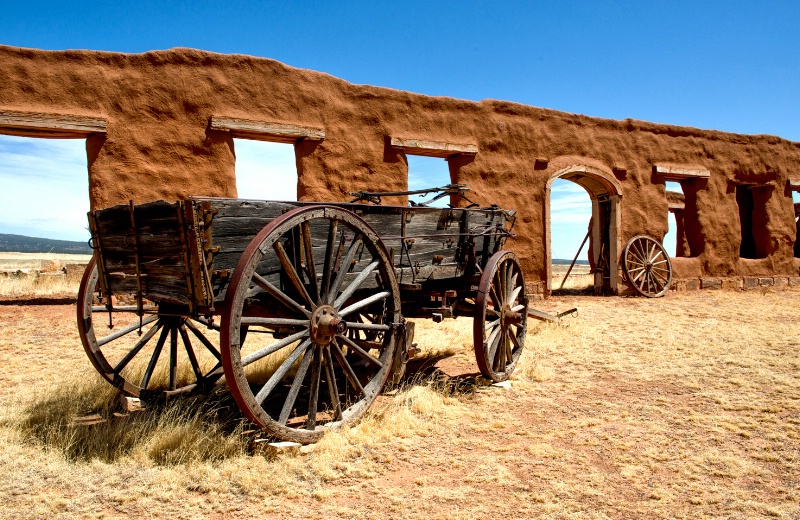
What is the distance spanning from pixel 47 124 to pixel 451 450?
22.8ft

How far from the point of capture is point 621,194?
11.8 m

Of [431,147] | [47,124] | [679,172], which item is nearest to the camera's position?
[47,124]

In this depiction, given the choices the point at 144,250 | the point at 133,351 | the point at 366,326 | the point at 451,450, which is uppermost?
the point at 144,250

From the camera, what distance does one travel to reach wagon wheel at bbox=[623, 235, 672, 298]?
461 inches

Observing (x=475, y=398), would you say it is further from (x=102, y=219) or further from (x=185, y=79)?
(x=185, y=79)

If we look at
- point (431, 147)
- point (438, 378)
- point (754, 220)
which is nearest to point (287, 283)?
point (438, 378)

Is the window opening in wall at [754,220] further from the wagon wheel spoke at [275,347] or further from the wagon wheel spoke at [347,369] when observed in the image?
the wagon wheel spoke at [275,347]

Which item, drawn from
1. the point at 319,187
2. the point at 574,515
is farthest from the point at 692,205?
the point at 574,515

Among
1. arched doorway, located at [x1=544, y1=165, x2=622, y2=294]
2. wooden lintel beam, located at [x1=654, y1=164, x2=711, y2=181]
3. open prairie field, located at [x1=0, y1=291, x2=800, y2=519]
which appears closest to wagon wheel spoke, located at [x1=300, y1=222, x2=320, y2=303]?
open prairie field, located at [x1=0, y1=291, x2=800, y2=519]

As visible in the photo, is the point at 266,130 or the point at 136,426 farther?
the point at 266,130

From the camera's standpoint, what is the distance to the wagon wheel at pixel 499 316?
4.71 metres

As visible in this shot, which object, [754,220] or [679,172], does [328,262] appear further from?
[754,220]

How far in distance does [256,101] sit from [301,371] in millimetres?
6222

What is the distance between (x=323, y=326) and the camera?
3438mm
